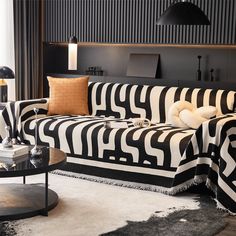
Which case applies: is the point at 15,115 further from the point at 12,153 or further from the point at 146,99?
the point at 12,153

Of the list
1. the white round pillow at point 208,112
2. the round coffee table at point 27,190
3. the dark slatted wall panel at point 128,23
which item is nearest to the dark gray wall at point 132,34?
the dark slatted wall panel at point 128,23

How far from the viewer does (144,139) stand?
434cm

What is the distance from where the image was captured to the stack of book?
363cm

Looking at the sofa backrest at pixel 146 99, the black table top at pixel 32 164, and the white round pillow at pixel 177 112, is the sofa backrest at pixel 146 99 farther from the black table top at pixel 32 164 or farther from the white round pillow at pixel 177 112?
the black table top at pixel 32 164

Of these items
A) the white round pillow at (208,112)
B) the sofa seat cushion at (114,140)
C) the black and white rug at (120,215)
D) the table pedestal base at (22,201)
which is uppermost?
the white round pillow at (208,112)

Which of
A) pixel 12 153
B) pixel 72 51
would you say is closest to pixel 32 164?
pixel 12 153

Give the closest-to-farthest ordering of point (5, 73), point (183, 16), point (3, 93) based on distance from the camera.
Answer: point (183, 16) < point (5, 73) < point (3, 93)

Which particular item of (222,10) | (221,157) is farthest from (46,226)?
(222,10)

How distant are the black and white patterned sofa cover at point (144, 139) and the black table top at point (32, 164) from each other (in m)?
0.79

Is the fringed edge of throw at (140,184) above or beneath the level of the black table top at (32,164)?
beneath

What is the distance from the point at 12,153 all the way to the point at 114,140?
109cm

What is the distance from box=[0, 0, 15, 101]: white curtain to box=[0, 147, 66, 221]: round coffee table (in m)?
2.63

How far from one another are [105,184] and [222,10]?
230 cm

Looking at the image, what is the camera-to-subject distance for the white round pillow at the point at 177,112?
15.5 ft
